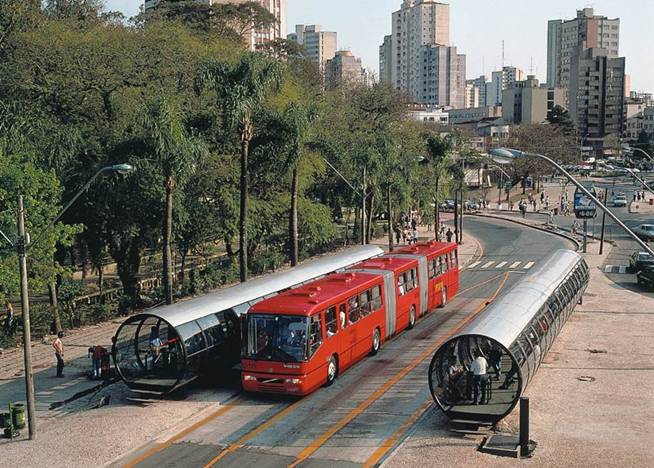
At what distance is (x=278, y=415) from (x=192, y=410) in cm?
251

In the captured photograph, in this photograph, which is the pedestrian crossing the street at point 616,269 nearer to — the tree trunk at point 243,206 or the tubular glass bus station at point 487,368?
the tree trunk at point 243,206

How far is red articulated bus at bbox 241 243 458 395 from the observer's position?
23078 mm

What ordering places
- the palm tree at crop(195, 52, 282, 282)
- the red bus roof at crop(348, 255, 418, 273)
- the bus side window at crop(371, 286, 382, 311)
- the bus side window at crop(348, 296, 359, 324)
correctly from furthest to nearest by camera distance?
the palm tree at crop(195, 52, 282, 282), the red bus roof at crop(348, 255, 418, 273), the bus side window at crop(371, 286, 382, 311), the bus side window at crop(348, 296, 359, 324)

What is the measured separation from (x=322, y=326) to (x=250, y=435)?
14.1 feet

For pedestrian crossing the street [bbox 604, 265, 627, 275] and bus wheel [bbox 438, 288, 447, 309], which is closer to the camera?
bus wheel [bbox 438, 288, 447, 309]

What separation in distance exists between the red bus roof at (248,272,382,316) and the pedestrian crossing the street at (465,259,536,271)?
91.1ft

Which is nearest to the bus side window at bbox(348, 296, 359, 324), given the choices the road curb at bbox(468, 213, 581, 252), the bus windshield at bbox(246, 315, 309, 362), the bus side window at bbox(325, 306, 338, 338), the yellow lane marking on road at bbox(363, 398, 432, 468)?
the bus side window at bbox(325, 306, 338, 338)

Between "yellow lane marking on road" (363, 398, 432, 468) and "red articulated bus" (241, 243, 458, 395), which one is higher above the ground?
"red articulated bus" (241, 243, 458, 395)

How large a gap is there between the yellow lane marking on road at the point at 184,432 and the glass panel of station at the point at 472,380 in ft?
20.5

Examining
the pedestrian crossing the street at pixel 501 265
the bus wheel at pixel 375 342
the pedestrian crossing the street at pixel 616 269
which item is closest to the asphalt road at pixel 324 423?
the bus wheel at pixel 375 342

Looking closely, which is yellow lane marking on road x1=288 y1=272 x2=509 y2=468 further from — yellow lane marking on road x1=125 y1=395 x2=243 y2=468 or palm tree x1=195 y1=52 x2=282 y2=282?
palm tree x1=195 y1=52 x2=282 y2=282

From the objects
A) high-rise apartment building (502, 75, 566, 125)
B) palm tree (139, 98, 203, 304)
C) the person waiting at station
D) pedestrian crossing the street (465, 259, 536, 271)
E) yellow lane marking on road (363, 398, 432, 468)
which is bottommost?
pedestrian crossing the street (465, 259, 536, 271)

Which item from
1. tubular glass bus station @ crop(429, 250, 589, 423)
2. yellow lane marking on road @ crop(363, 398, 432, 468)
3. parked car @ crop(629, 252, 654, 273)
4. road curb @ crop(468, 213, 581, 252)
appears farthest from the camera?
road curb @ crop(468, 213, 581, 252)

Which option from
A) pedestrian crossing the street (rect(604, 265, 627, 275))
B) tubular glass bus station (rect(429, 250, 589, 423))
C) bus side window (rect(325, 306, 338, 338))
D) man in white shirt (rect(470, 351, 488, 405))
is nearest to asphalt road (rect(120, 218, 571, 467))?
tubular glass bus station (rect(429, 250, 589, 423))
